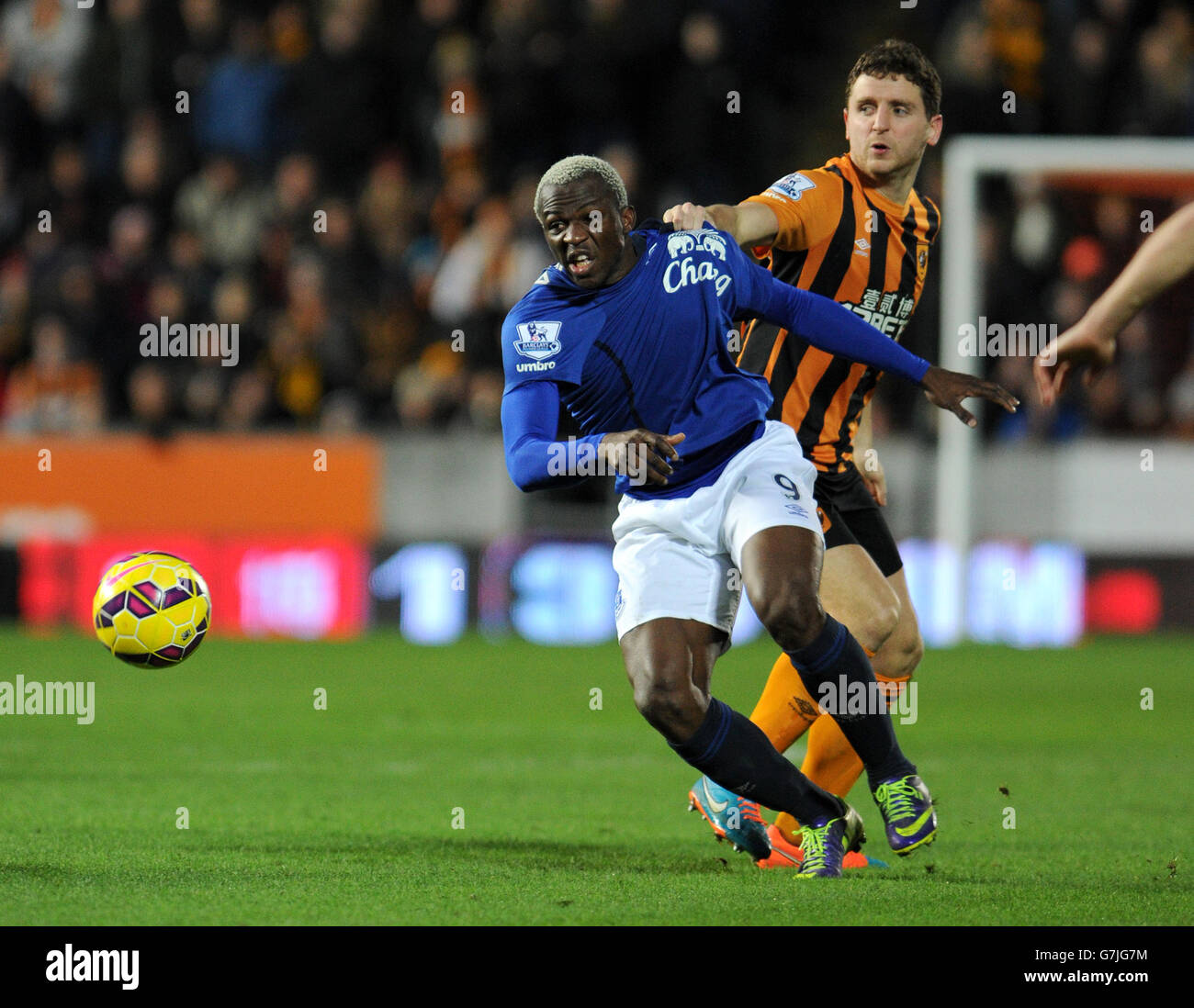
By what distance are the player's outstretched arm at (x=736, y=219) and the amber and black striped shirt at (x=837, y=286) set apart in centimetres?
17

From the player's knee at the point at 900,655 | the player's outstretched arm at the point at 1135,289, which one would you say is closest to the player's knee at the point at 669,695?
the player's knee at the point at 900,655

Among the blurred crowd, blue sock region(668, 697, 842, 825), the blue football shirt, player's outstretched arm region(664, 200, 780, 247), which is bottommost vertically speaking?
blue sock region(668, 697, 842, 825)

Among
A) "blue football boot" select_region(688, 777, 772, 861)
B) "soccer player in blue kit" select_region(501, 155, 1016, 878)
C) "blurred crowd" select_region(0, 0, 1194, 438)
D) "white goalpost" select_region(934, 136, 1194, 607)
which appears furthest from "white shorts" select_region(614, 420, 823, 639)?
"blurred crowd" select_region(0, 0, 1194, 438)

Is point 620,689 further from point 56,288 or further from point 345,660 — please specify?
point 56,288

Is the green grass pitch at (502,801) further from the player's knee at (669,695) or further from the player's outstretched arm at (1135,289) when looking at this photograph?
the player's outstretched arm at (1135,289)

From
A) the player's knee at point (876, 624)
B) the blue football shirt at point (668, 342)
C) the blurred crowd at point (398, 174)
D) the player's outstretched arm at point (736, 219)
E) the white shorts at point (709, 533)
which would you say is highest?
the blurred crowd at point (398, 174)

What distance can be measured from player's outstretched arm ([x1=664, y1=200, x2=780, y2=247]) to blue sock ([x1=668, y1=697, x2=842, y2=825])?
1.38 metres

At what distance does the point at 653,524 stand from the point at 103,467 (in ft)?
30.8

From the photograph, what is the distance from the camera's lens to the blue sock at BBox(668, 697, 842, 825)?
17.3 feet

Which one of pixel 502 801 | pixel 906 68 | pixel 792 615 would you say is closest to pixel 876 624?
pixel 792 615

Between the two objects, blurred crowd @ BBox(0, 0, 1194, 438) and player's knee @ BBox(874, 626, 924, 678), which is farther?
blurred crowd @ BBox(0, 0, 1194, 438)

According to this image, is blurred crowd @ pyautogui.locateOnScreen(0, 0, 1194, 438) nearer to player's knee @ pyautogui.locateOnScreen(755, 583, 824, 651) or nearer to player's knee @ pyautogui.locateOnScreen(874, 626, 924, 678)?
player's knee @ pyautogui.locateOnScreen(874, 626, 924, 678)

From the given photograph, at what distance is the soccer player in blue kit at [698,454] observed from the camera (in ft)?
17.3
